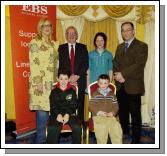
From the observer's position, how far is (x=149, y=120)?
420cm

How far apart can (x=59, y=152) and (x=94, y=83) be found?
988 millimetres

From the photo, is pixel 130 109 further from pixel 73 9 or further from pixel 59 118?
pixel 73 9

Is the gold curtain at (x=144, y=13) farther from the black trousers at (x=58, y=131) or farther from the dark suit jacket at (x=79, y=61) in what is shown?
the black trousers at (x=58, y=131)

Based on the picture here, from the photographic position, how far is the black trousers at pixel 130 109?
4133 mm

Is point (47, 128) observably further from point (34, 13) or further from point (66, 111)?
point (34, 13)

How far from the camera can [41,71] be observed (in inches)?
161

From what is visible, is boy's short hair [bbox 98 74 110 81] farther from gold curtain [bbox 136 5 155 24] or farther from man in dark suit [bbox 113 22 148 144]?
gold curtain [bbox 136 5 155 24]

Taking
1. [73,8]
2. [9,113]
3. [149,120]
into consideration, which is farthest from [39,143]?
[73,8]

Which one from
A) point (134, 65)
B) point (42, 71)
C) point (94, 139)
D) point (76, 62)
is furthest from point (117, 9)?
point (94, 139)

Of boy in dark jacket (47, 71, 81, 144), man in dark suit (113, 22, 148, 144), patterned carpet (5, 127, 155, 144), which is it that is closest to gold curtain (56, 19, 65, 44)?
boy in dark jacket (47, 71, 81, 144)

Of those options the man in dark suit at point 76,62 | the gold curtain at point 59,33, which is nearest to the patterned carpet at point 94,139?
the man in dark suit at point 76,62

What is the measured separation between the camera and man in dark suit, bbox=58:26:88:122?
4164mm

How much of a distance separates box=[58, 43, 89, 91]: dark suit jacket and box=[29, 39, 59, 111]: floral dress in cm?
12

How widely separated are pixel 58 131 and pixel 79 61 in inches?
37.8
